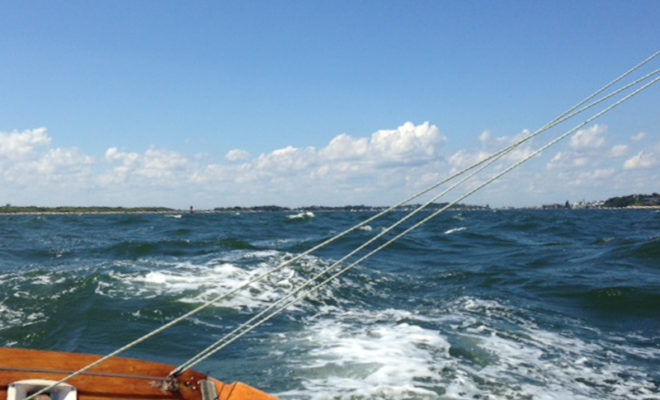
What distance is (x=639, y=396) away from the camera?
5172 mm

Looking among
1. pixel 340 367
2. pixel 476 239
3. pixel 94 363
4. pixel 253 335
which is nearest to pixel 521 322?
pixel 340 367

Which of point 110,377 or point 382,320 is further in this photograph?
point 382,320

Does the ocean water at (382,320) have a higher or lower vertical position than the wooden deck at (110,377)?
lower

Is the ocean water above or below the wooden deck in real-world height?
below

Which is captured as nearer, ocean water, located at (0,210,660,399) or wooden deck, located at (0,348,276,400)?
wooden deck, located at (0,348,276,400)

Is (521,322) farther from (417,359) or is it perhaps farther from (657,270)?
(657,270)

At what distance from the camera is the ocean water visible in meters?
5.56

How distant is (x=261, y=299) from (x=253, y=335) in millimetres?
2842

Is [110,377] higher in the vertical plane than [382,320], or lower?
higher

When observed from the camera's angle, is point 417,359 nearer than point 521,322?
Yes

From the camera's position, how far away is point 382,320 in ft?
27.5

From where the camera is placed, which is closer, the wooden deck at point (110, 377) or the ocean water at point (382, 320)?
the wooden deck at point (110, 377)

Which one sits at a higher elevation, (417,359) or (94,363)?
(94,363)

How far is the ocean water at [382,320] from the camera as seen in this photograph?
5562 millimetres
